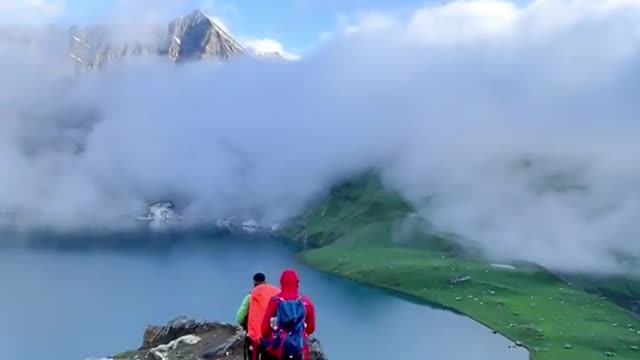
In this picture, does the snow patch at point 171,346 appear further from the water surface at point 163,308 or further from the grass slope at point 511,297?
the grass slope at point 511,297

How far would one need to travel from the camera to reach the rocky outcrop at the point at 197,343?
104ft

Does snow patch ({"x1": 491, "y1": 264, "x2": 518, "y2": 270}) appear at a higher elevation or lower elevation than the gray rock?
higher

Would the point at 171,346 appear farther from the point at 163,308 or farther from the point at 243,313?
the point at 163,308

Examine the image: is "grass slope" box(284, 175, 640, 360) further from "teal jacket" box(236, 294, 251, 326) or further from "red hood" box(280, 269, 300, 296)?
"red hood" box(280, 269, 300, 296)

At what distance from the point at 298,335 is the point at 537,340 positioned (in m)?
107

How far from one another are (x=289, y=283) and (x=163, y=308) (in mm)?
100643

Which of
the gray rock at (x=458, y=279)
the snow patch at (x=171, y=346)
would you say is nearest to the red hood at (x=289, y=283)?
the snow patch at (x=171, y=346)

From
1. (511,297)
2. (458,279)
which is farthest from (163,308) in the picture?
(458,279)

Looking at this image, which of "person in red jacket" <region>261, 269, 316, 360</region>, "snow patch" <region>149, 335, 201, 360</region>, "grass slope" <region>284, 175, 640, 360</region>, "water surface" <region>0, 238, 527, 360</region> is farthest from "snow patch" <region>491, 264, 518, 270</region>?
"person in red jacket" <region>261, 269, 316, 360</region>

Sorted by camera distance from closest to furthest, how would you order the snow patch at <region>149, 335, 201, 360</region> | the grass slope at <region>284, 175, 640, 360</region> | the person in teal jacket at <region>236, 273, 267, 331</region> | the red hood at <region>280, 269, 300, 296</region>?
1. the red hood at <region>280, 269, 300, 296</region>
2. the person in teal jacket at <region>236, 273, 267, 331</region>
3. the snow patch at <region>149, 335, 201, 360</region>
4. the grass slope at <region>284, 175, 640, 360</region>

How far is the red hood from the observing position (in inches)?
544

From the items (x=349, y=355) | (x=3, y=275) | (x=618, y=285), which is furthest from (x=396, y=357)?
(x=618, y=285)

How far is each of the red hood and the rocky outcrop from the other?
1738cm

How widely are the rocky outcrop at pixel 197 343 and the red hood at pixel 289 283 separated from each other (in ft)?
57.0
